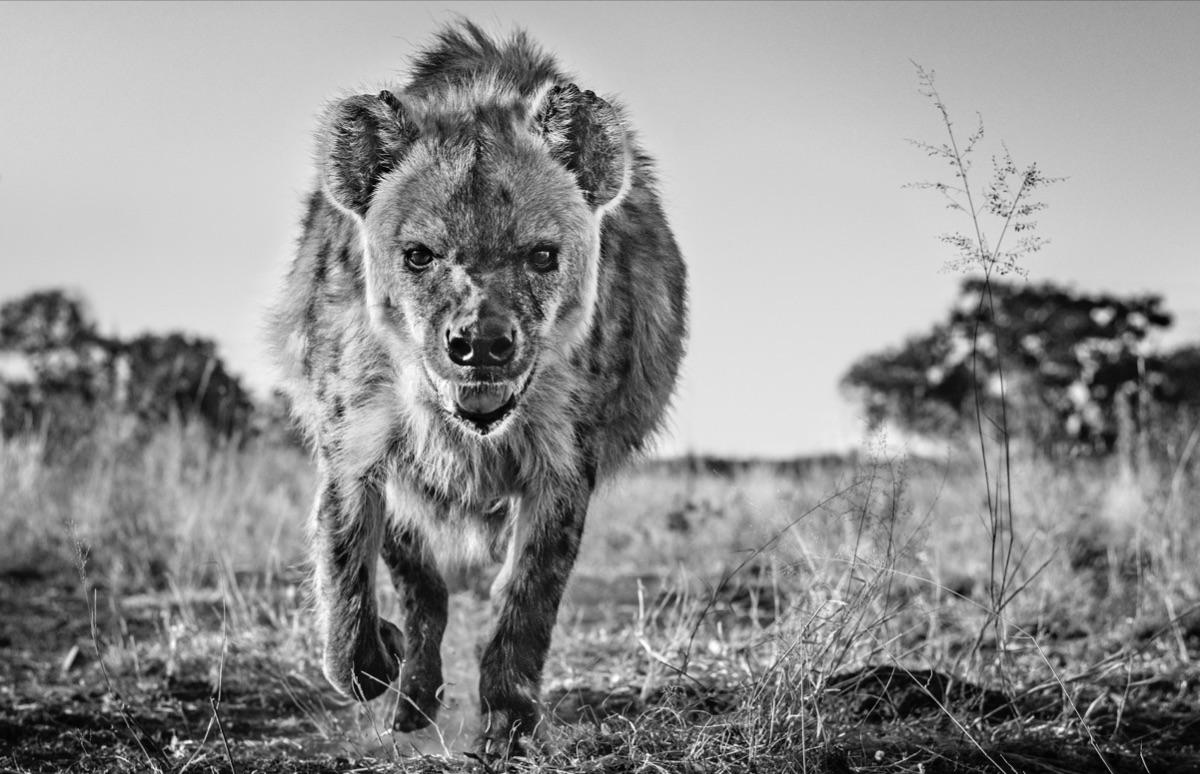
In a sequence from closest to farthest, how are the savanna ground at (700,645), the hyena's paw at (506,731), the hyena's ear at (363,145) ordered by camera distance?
the savanna ground at (700,645) → the hyena's paw at (506,731) → the hyena's ear at (363,145)

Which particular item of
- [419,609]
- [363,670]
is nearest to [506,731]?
[363,670]

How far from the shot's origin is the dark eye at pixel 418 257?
2740 millimetres

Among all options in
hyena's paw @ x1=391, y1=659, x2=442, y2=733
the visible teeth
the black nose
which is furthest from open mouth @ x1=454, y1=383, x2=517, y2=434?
hyena's paw @ x1=391, y1=659, x2=442, y2=733

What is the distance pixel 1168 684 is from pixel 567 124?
105 inches

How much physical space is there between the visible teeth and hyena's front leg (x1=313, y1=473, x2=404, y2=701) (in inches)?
22.2

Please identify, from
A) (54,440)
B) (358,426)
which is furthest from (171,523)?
(358,426)

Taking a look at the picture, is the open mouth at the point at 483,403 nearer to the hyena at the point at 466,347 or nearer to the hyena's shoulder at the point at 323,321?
the hyena at the point at 466,347

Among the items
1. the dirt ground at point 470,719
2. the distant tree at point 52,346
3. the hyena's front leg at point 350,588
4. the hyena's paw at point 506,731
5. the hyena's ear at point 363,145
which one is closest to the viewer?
the dirt ground at point 470,719

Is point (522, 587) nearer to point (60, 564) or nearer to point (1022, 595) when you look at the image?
point (1022, 595)

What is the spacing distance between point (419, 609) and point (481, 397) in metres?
0.98

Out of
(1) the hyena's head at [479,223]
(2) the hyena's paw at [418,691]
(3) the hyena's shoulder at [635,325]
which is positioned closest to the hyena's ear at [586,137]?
(1) the hyena's head at [479,223]

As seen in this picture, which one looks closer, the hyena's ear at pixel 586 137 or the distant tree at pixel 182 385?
the hyena's ear at pixel 586 137

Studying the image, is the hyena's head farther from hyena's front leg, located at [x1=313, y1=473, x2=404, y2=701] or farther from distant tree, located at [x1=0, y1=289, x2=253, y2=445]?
distant tree, located at [x1=0, y1=289, x2=253, y2=445]

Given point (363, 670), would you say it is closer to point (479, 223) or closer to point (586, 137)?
point (479, 223)
